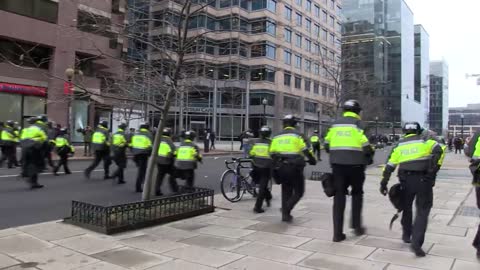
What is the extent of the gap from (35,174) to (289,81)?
57389mm

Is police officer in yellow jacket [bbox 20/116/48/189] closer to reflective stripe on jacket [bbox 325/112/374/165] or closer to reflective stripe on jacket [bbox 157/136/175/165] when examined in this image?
reflective stripe on jacket [bbox 157/136/175/165]

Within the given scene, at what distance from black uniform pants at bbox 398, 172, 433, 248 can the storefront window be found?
1182 inches

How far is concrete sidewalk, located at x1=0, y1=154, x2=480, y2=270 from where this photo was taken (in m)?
5.26

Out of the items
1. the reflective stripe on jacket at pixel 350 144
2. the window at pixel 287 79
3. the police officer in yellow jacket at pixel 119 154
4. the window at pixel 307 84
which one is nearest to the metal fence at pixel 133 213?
the reflective stripe on jacket at pixel 350 144

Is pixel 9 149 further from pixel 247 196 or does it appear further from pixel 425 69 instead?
pixel 425 69

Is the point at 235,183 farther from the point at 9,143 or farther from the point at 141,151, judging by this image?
the point at 9,143

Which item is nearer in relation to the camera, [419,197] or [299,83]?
[419,197]

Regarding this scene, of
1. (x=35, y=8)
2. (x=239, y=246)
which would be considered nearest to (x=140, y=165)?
(x=239, y=246)

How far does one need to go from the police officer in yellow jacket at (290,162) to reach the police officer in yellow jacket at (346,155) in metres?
0.98

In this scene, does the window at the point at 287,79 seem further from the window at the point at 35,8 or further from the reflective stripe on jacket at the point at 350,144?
the reflective stripe on jacket at the point at 350,144

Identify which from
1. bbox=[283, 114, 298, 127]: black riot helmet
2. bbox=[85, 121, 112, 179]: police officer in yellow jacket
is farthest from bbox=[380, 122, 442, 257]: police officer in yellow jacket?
bbox=[85, 121, 112, 179]: police officer in yellow jacket

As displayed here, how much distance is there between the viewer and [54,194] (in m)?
10.7

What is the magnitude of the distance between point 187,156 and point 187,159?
0.07m

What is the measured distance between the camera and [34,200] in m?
9.72
